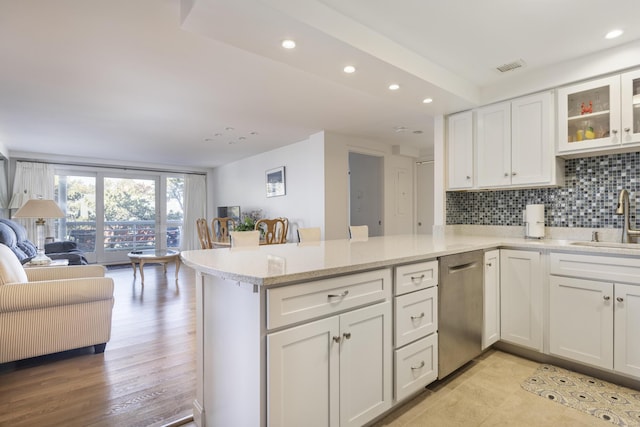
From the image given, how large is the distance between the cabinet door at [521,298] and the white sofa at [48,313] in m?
3.24

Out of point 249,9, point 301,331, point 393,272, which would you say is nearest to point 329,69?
point 249,9

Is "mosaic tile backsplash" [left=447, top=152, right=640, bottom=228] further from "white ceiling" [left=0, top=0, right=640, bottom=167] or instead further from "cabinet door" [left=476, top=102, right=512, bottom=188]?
"white ceiling" [left=0, top=0, right=640, bottom=167]

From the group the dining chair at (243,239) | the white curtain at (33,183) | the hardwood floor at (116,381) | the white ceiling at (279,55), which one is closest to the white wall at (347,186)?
the white ceiling at (279,55)

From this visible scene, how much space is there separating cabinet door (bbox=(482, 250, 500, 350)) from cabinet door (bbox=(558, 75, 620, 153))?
1092 mm

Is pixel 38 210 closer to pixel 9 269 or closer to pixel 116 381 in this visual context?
pixel 9 269

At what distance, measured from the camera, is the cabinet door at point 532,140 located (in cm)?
267

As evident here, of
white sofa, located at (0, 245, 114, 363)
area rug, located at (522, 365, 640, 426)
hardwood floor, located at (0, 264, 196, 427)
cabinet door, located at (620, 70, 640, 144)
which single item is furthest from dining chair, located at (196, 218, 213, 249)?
cabinet door, located at (620, 70, 640, 144)

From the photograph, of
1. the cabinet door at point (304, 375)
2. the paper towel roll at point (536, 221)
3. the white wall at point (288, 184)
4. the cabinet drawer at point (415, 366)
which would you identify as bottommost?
the cabinet drawer at point (415, 366)

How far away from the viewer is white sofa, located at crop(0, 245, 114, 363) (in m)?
2.23

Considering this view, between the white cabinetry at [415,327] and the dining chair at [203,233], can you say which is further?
the dining chair at [203,233]

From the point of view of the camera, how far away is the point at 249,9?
1602 mm

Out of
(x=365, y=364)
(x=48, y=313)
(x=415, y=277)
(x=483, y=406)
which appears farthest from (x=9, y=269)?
(x=483, y=406)

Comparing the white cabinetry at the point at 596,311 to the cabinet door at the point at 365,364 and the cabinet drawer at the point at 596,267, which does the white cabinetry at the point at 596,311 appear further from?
the cabinet door at the point at 365,364

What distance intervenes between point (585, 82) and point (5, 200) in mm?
8971
